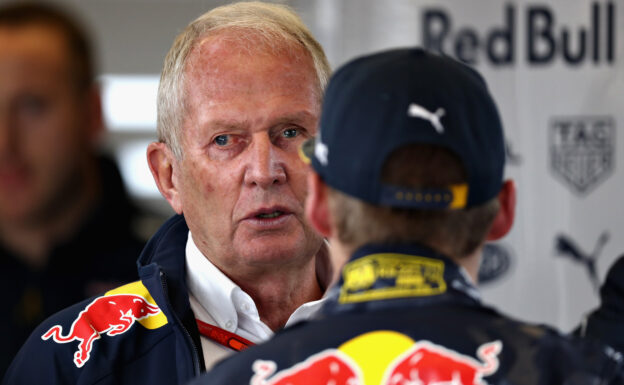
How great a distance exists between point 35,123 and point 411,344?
8.30 feet

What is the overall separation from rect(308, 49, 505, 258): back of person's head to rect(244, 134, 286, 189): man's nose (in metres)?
0.59

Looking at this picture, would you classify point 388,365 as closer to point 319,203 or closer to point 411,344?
point 411,344

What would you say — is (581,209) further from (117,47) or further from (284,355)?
(117,47)

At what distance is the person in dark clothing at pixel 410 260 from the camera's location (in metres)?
1.16

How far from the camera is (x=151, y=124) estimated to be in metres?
6.20

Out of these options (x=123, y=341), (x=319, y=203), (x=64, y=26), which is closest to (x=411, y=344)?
(x=319, y=203)

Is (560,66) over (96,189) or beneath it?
over

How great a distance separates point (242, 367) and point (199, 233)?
0.78 m

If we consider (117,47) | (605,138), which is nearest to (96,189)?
(605,138)

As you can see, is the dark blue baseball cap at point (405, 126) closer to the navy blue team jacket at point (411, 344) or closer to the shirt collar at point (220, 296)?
the navy blue team jacket at point (411, 344)

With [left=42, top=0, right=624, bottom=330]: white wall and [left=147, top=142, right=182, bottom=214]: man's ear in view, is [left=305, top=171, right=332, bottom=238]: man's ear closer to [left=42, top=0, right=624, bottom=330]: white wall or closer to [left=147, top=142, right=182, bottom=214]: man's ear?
[left=147, top=142, right=182, bottom=214]: man's ear

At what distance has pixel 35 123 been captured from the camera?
3.38m

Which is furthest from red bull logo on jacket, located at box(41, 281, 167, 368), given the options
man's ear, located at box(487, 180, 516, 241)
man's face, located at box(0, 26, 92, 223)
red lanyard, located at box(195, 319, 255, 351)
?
man's face, located at box(0, 26, 92, 223)

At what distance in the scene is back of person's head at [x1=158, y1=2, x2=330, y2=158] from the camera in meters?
1.95
